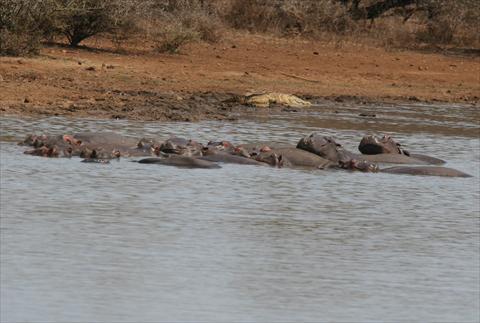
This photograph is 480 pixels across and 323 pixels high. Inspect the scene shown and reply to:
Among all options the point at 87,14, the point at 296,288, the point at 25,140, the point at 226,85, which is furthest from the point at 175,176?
the point at 87,14

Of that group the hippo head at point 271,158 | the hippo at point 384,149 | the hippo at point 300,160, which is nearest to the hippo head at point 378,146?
the hippo at point 384,149

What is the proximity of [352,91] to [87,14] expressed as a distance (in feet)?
14.2

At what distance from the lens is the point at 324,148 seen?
13.2 meters

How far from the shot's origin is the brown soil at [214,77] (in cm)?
1627

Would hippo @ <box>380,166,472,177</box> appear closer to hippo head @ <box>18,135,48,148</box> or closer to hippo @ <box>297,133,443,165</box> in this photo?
hippo @ <box>297,133,443,165</box>

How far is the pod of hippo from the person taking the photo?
12.6 meters

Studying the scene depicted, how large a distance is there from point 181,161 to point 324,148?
1610 millimetres

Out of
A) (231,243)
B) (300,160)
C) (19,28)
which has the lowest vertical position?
(300,160)

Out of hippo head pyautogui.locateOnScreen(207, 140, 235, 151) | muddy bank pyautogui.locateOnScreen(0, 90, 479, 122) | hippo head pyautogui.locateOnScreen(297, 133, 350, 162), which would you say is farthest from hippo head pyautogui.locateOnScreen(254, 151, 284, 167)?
muddy bank pyautogui.locateOnScreen(0, 90, 479, 122)

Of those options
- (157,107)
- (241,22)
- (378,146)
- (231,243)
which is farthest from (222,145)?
(241,22)

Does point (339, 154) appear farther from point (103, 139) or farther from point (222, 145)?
point (103, 139)

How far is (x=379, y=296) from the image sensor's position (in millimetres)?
7602

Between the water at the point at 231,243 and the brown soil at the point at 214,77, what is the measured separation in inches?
72.6

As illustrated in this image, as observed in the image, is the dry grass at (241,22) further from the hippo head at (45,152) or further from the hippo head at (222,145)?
the hippo head at (45,152)
